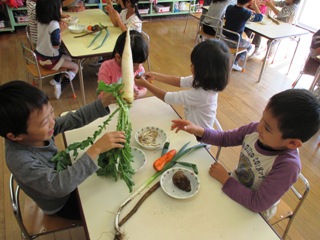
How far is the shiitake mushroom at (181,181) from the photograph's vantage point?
3.65ft

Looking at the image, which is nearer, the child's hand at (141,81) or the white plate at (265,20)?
the child's hand at (141,81)

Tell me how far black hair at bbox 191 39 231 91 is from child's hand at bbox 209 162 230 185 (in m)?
0.54

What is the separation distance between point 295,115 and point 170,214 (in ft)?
2.05

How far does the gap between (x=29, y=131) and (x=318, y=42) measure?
2.99m

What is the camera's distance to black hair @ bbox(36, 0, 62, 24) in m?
2.53

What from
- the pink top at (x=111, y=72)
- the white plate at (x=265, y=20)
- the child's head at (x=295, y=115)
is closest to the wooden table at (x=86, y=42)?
the pink top at (x=111, y=72)

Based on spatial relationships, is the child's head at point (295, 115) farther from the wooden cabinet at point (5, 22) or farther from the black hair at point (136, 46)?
the wooden cabinet at point (5, 22)

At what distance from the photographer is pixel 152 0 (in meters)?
5.25

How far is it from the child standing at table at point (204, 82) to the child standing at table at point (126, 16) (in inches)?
54.7

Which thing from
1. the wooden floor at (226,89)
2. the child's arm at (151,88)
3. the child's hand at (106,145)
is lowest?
the wooden floor at (226,89)

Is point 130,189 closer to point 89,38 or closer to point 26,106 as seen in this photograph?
point 26,106

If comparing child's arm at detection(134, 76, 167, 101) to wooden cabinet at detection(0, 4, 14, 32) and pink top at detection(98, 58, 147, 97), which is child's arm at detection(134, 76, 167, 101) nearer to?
pink top at detection(98, 58, 147, 97)

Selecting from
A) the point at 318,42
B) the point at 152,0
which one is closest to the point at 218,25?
the point at 318,42

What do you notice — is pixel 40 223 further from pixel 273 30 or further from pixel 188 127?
pixel 273 30
